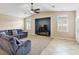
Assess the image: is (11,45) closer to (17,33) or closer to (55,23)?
(17,33)

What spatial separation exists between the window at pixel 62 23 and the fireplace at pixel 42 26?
0.27 metres

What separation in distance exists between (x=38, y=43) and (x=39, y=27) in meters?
0.46

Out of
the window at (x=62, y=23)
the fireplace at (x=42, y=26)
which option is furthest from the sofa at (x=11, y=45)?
the window at (x=62, y=23)

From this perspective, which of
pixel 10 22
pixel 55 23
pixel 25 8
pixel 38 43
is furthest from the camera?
pixel 38 43

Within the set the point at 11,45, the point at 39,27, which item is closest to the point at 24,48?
the point at 11,45

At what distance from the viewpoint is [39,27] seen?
2791 millimetres

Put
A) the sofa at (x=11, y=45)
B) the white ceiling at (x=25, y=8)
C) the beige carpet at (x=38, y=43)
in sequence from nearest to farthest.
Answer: the white ceiling at (x=25, y=8) < the sofa at (x=11, y=45) < the beige carpet at (x=38, y=43)

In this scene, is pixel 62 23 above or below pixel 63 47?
above

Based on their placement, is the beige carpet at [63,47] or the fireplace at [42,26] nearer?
the beige carpet at [63,47]

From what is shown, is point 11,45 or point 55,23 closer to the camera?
point 11,45

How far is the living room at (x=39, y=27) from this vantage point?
2.43m

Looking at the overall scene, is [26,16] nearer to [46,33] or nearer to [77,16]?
[46,33]

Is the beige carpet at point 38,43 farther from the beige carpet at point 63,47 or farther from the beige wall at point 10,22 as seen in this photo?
the beige wall at point 10,22

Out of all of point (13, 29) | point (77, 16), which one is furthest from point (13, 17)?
point (77, 16)
